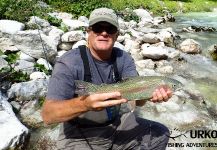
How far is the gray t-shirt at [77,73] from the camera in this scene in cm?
524

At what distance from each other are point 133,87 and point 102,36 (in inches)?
43.8

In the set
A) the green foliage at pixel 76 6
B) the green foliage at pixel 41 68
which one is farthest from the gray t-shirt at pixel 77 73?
the green foliage at pixel 76 6

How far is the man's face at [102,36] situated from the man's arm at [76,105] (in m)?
1.15

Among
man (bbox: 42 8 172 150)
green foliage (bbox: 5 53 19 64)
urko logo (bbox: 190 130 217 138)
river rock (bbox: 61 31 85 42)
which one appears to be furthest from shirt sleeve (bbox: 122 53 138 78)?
river rock (bbox: 61 31 85 42)

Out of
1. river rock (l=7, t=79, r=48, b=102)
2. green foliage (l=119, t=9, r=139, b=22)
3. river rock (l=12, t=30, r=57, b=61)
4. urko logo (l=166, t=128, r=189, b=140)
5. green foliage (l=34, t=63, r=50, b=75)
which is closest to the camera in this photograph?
urko logo (l=166, t=128, r=189, b=140)

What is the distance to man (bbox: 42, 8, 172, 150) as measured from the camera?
5105mm

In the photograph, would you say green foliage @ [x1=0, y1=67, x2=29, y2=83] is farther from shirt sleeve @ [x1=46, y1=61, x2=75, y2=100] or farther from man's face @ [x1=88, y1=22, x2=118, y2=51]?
man's face @ [x1=88, y1=22, x2=118, y2=51]

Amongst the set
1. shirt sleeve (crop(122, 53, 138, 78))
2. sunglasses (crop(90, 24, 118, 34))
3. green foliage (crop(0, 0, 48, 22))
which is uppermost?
green foliage (crop(0, 0, 48, 22))

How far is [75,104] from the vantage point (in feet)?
15.5

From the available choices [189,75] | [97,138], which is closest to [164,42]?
[189,75]

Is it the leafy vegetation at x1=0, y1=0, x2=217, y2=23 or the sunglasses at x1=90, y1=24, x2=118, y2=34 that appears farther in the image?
the leafy vegetation at x1=0, y1=0, x2=217, y2=23

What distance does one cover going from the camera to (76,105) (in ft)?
15.4

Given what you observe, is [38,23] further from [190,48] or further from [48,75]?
[190,48]

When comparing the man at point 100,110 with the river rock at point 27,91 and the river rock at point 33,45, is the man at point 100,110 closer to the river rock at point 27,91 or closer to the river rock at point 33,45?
the river rock at point 27,91
